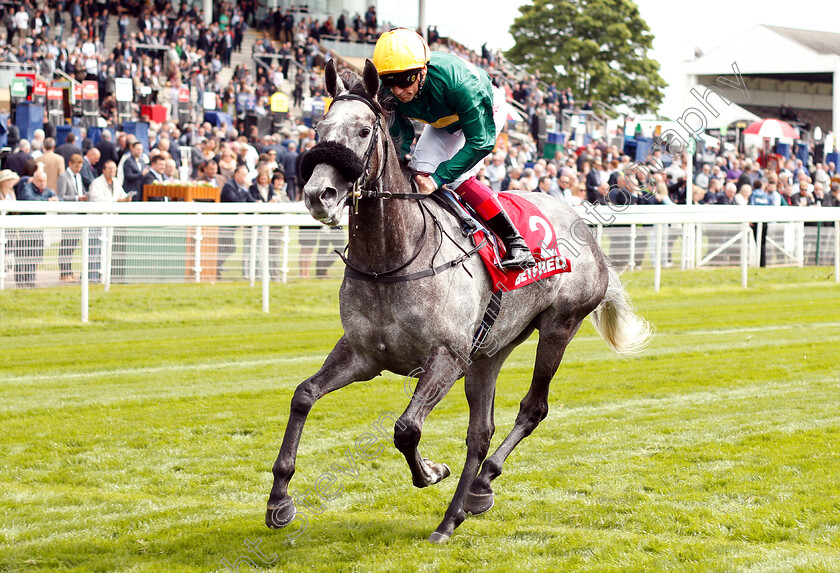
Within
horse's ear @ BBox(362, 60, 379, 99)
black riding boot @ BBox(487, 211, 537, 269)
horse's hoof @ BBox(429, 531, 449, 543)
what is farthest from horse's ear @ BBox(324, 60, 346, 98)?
horse's hoof @ BBox(429, 531, 449, 543)

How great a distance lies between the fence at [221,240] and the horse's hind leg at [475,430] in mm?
2636

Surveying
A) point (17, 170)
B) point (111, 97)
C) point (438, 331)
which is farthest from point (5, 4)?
point (438, 331)

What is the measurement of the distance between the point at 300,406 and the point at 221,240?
277 inches

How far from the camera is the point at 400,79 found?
12.7 feet

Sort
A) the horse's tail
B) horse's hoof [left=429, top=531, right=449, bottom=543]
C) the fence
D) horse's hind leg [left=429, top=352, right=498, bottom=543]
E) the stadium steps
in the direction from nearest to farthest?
horse's hoof [left=429, top=531, right=449, bottom=543], horse's hind leg [left=429, top=352, right=498, bottom=543], the horse's tail, the fence, the stadium steps

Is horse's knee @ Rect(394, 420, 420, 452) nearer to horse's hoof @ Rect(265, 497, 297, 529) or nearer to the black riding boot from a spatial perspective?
horse's hoof @ Rect(265, 497, 297, 529)

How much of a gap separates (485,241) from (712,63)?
130 ft

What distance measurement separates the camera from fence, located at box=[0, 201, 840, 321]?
9.23 m

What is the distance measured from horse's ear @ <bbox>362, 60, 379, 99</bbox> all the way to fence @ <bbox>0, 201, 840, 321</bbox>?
3.55 meters

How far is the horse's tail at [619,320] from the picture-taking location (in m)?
5.48

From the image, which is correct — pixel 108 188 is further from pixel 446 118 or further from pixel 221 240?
pixel 446 118

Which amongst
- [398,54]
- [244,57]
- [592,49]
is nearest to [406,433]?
[398,54]

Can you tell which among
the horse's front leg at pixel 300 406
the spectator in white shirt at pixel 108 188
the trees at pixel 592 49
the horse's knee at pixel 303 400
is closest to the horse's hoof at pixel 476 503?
the horse's front leg at pixel 300 406

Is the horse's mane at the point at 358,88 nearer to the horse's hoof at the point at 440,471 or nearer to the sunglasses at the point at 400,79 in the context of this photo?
the sunglasses at the point at 400,79
